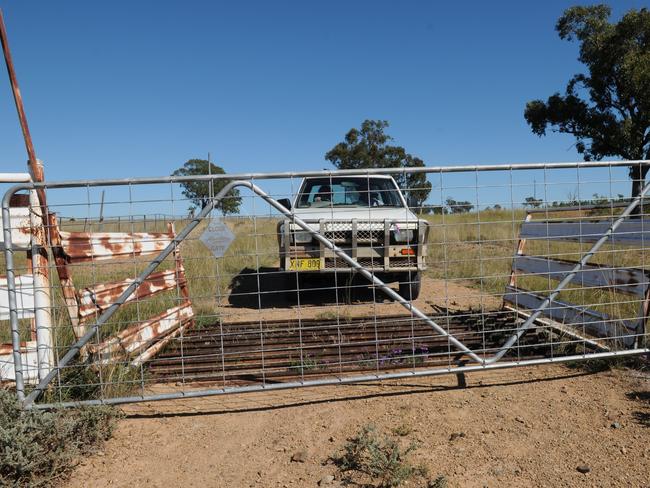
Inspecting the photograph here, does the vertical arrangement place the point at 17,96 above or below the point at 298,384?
above

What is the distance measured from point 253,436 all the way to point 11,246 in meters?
1.91

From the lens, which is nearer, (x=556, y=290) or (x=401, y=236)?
(x=556, y=290)

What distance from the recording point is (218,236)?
3.06 m

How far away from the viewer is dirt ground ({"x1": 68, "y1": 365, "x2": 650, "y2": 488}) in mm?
2342

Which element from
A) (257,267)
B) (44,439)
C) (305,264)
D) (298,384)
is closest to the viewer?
(44,439)

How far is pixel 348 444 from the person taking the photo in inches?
99.6

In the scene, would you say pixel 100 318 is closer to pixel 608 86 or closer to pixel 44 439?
pixel 44 439

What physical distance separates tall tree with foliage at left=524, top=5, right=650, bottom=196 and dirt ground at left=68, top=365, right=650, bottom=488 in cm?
1698

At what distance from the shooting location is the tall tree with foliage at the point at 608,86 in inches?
642

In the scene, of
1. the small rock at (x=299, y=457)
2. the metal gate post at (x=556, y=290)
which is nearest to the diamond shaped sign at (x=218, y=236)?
the small rock at (x=299, y=457)

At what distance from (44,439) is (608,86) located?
68.8 feet

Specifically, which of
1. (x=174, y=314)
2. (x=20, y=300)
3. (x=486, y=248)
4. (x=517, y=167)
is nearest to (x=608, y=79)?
(x=486, y=248)

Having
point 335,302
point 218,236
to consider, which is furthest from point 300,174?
point 335,302

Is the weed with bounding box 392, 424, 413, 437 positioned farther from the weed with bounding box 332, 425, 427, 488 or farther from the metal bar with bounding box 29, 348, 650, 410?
the metal bar with bounding box 29, 348, 650, 410
